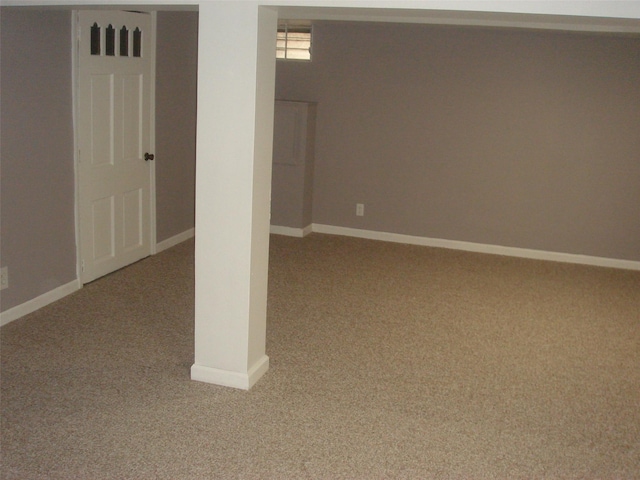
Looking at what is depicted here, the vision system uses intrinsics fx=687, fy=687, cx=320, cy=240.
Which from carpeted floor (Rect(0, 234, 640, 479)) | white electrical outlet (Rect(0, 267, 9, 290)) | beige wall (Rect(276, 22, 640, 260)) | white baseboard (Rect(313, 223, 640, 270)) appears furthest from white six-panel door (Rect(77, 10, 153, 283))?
white baseboard (Rect(313, 223, 640, 270))

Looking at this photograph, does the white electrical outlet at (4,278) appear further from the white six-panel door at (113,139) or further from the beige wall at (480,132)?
the beige wall at (480,132)

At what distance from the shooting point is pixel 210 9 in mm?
3238

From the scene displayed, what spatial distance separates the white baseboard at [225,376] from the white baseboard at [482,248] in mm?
3418

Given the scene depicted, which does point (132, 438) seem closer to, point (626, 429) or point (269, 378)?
point (269, 378)

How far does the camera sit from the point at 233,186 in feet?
11.2

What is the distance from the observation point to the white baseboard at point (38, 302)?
14.1ft

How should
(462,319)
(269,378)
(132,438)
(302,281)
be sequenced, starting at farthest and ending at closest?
(302,281), (462,319), (269,378), (132,438)

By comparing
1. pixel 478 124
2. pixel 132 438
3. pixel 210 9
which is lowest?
pixel 132 438

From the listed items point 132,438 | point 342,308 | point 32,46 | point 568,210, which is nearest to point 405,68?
point 568,210

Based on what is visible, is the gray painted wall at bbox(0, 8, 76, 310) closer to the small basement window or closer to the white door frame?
the white door frame

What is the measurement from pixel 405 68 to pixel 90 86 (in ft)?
9.82

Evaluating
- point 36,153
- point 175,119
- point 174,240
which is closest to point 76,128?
point 36,153

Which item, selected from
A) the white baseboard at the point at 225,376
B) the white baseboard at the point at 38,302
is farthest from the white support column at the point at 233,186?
the white baseboard at the point at 38,302

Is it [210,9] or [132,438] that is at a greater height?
[210,9]
